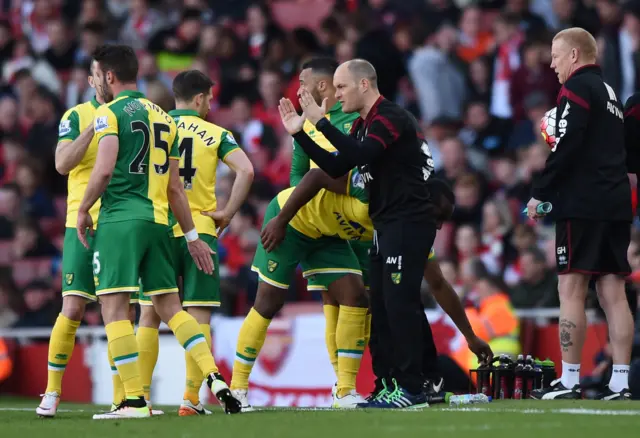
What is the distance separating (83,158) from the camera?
841cm

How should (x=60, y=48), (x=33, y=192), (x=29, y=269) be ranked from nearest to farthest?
(x=29, y=269)
(x=33, y=192)
(x=60, y=48)

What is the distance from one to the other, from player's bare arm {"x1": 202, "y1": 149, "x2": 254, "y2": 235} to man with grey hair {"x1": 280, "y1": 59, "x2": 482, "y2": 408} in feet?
4.21

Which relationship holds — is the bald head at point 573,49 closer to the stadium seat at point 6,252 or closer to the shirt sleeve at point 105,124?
the shirt sleeve at point 105,124

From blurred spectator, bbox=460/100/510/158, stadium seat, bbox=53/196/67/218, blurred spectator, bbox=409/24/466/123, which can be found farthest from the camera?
stadium seat, bbox=53/196/67/218

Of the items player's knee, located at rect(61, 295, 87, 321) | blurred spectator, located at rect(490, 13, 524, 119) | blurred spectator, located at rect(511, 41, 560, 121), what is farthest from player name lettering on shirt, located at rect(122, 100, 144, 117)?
blurred spectator, located at rect(490, 13, 524, 119)

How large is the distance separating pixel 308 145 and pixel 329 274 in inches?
61.6

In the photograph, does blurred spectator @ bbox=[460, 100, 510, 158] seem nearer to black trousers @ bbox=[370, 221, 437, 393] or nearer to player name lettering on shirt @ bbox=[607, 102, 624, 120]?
player name lettering on shirt @ bbox=[607, 102, 624, 120]

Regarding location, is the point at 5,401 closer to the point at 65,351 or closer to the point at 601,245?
the point at 65,351

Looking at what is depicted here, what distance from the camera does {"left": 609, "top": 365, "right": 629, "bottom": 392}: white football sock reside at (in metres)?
8.41

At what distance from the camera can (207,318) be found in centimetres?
896

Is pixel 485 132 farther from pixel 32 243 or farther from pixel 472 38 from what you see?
pixel 32 243

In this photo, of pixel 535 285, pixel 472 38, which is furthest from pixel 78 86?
pixel 535 285

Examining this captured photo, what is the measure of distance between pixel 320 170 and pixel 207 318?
134cm

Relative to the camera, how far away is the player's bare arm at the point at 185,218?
26.9 feet
